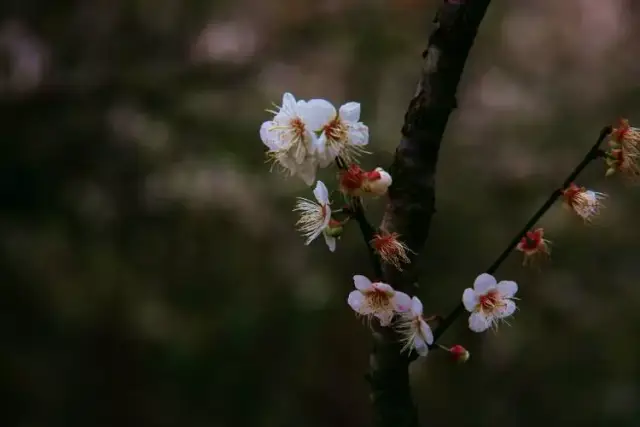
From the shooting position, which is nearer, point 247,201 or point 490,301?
point 490,301

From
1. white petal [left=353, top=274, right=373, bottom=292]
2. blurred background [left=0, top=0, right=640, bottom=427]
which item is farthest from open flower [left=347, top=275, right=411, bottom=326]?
blurred background [left=0, top=0, right=640, bottom=427]

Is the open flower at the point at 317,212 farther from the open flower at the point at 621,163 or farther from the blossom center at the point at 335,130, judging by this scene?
the open flower at the point at 621,163

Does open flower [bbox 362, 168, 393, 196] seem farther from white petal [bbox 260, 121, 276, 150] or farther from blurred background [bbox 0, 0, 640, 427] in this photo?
blurred background [bbox 0, 0, 640, 427]

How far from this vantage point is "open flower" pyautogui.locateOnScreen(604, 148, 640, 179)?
0.34 meters

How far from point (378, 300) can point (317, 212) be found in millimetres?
53

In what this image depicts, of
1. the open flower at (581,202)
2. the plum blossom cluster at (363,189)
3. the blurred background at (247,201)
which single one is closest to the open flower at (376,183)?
the plum blossom cluster at (363,189)

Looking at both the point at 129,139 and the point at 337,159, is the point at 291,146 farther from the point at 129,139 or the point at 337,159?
the point at 129,139

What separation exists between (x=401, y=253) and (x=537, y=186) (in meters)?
0.88

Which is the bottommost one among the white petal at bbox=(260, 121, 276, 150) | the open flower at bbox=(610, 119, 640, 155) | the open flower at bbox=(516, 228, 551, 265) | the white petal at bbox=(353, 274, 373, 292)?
the white petal at bbox=(353, 274, 373, 292)

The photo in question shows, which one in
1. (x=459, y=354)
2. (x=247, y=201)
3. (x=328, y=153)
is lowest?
(x=247, y=201)

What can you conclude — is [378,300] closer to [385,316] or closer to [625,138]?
[385,316]

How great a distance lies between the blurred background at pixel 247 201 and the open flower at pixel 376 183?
2.67ft

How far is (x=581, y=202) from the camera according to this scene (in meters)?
0.35

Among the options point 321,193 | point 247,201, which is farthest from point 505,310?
point 247,201
